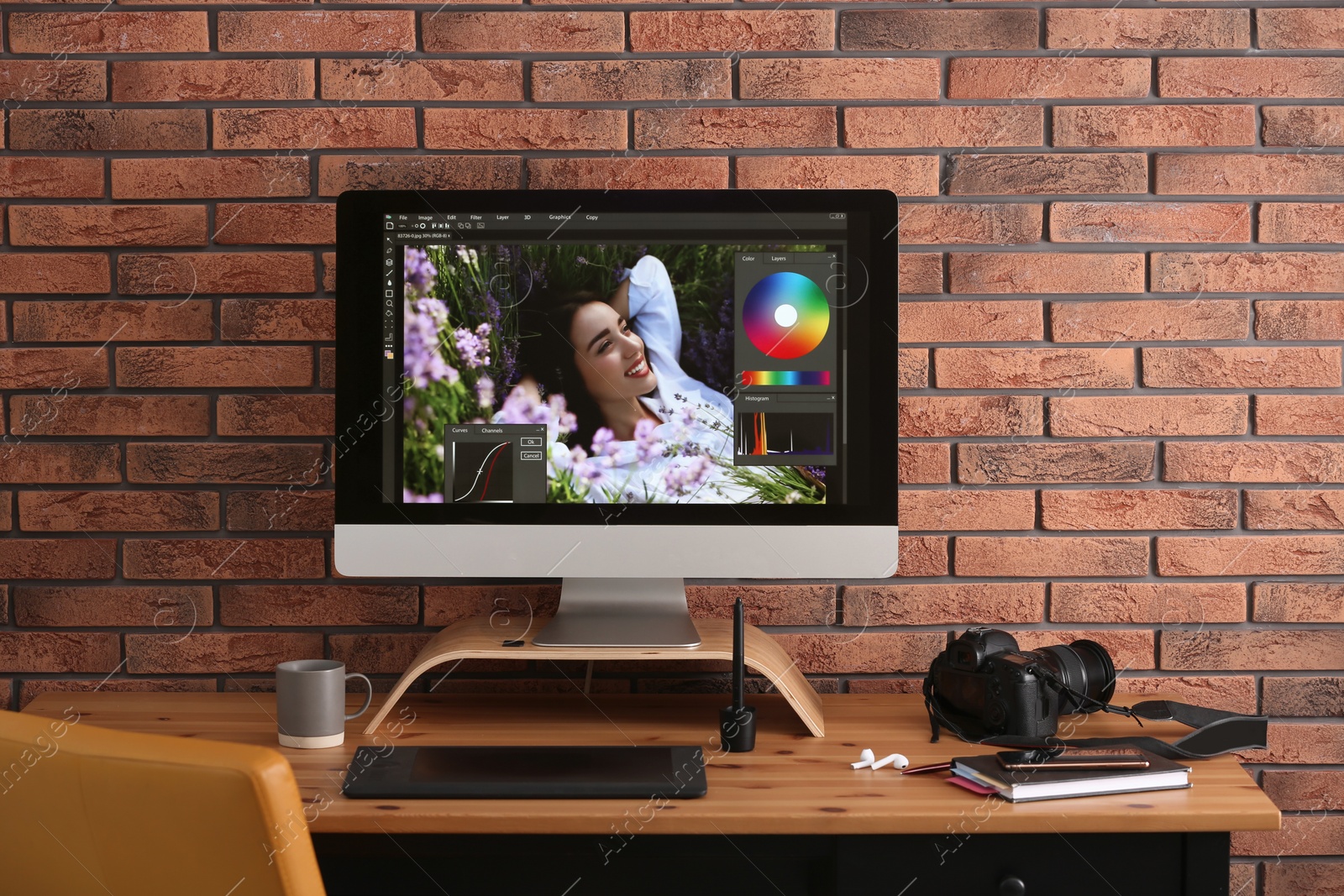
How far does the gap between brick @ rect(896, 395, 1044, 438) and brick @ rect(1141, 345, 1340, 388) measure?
212 mm

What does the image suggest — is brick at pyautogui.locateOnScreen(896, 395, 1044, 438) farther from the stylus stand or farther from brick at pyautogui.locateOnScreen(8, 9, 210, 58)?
brick at pyautogui.locateOnScreen(8, 9, 210, 58)

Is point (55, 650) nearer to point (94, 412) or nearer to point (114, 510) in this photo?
point (114, 510)

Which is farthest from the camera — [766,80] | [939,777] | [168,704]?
[766,80]

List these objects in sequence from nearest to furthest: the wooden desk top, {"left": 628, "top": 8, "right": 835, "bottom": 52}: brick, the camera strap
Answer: the wooden desk top, the camera strap, {"left": 628, "top": 8, "right": 835, "bottom": 52}: brick

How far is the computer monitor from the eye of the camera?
1.30 meters

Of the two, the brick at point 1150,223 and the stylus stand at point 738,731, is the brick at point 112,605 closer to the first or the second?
the stylus stand at point 738,731

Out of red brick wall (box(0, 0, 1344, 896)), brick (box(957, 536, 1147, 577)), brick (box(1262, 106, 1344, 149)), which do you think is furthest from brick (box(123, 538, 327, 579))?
brick (box(1262, 106, 1344, 149))

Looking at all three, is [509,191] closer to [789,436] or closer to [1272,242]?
[789,436]

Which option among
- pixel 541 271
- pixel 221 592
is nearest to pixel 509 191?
pixel 541 271

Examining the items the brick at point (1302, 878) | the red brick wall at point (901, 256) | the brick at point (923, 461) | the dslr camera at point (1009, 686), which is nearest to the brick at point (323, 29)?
the red brick wall at point (901, 256)

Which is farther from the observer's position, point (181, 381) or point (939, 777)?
point (181, 381)

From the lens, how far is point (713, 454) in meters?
1.31

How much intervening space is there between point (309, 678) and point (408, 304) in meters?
0.51

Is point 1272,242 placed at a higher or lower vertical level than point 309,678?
higher
